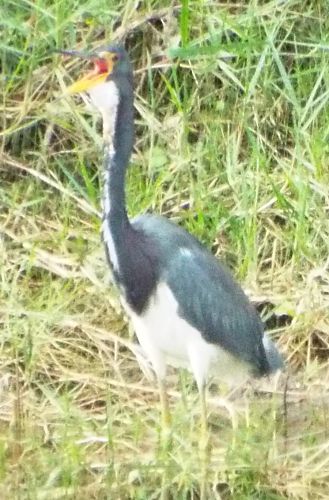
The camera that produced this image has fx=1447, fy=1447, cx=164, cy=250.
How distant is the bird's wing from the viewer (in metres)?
3.74

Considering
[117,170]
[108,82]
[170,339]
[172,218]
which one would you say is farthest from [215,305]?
[172,218]

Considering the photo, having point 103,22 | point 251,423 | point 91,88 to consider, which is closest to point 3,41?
point 103,22

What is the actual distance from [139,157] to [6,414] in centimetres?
136

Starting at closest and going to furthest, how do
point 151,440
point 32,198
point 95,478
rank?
point 95,478 < point 151,440 < point 32,198

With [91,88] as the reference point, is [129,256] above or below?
below

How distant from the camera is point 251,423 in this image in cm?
393

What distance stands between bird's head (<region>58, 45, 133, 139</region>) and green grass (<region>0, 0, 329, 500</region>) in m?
0.72

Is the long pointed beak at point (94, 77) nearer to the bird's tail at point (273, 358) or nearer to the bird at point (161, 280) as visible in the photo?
the bird at point (161, 280)

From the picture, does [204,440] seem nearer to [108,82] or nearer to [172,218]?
[108,82]

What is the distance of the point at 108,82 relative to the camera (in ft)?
11.9

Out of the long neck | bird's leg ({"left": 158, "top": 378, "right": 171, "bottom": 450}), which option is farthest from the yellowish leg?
the long neck

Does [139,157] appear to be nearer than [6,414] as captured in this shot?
No

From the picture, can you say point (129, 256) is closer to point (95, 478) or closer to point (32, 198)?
point (95, 478)

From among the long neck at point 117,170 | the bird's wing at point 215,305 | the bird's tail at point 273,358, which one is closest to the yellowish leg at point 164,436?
the bird's wing at point 215,305
